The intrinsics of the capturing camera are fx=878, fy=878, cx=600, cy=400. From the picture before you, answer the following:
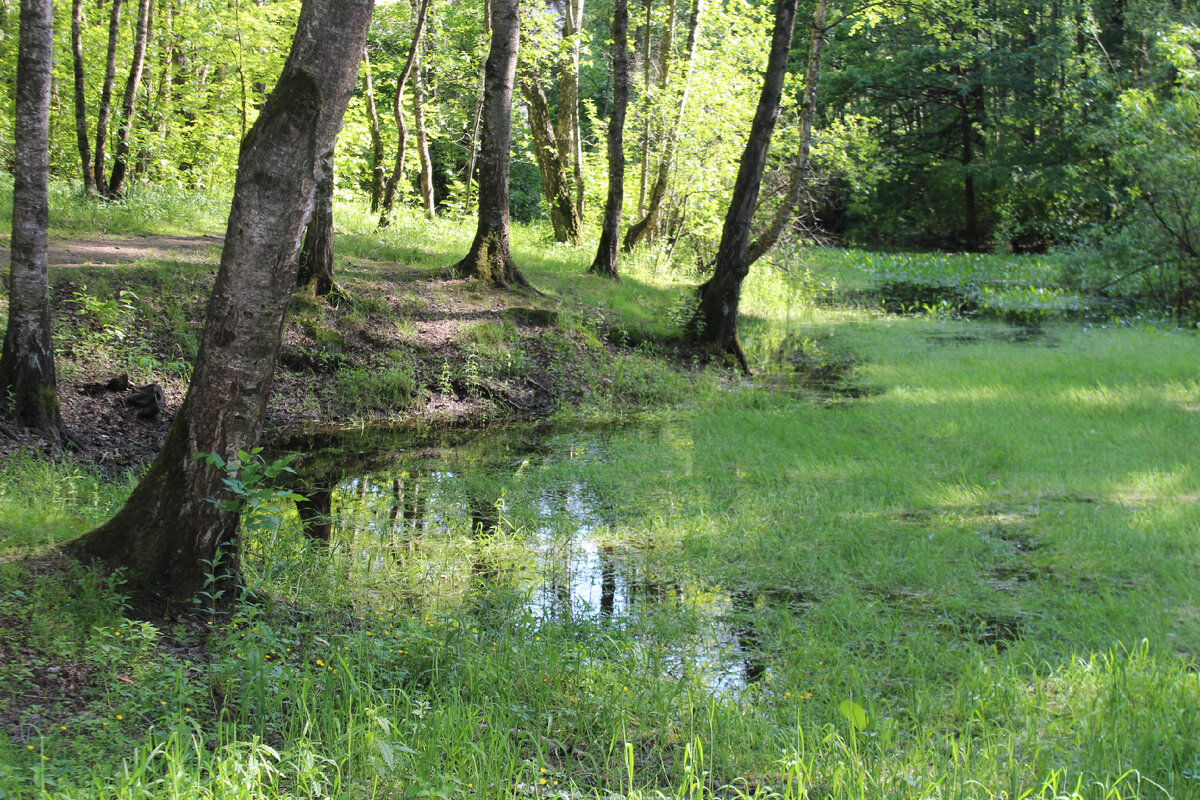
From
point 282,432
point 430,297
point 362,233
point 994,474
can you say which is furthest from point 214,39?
point 994,474

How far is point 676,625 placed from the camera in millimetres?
4758

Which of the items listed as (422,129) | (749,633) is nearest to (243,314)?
(749,633)

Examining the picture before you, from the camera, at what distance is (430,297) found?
11.4 m

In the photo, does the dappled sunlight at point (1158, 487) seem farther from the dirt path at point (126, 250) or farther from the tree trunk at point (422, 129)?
the tree trunk at point (422, 129)

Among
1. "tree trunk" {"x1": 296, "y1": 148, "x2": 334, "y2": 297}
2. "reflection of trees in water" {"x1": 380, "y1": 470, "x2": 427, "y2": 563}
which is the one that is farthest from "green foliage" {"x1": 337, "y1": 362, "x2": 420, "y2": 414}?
"reflection of trees in water" {"x1": 380, "y1": 470, "x2": 427, "y2": 563}

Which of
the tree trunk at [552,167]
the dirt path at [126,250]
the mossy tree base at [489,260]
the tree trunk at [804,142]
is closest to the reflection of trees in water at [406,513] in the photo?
the dirt path at [126,250]

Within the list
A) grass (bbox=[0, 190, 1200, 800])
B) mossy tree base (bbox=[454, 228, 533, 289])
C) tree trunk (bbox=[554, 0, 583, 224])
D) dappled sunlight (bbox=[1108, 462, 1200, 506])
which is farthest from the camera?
tree trunk (bbox=[554, 0, 583, 224])

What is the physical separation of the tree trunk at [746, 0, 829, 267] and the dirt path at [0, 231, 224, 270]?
25.7 ft

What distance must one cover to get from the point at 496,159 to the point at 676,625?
8.40 metres

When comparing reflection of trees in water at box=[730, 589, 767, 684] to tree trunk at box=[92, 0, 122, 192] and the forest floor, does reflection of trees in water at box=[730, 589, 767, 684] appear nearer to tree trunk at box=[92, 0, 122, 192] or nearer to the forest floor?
the forest floor

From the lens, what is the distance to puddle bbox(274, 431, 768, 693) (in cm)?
474

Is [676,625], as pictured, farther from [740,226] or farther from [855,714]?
[740,226]

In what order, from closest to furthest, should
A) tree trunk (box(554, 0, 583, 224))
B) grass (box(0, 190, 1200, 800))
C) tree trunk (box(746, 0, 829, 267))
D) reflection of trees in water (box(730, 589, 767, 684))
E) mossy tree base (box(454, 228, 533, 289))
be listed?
grass (box(0, 190, 1200, 800)) < reflection of trees in water (box(730, 589, 767, 684)) < mossy tree base (box(454, 228, 533, 289)) < tree trunk (box(746, 0, 829, 267)) < tree trunk (box(554, 0, 583, 224))

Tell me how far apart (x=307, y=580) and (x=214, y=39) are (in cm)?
1360
